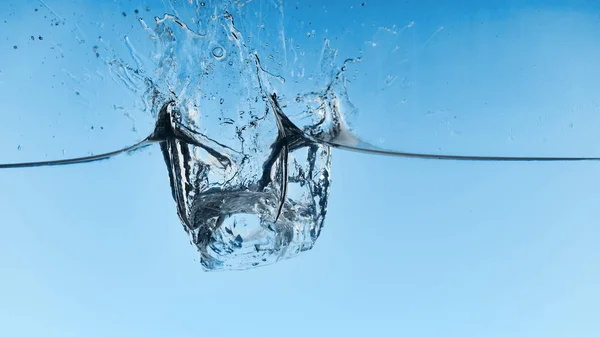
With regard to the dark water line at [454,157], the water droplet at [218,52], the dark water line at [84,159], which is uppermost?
the water droplet at [218,52]

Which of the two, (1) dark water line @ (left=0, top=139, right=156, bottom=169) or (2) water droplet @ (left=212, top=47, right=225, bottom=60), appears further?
(2) water droplet @ (left=212, top=47, right=225, bottom=60)

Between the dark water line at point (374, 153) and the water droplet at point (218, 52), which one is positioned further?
the water droplet at point (218, 52)

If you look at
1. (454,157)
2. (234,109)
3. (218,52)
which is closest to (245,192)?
(234,109)

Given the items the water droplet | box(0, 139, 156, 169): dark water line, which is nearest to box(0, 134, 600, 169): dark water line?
box(0, 139, 156, 169): dark water line

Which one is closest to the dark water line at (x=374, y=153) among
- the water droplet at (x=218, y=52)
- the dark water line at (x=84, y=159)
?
the dark water line at (x=84, y=159)

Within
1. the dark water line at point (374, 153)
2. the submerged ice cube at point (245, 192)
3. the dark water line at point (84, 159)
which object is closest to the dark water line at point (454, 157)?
the dark water line at point (374, 153)

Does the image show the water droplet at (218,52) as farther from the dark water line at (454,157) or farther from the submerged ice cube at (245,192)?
the dark water line at (454,157)

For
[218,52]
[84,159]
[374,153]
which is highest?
[218,52]

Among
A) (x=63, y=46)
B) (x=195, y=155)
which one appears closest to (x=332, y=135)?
(x=195, y=155)

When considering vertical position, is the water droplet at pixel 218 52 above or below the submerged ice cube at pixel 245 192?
above

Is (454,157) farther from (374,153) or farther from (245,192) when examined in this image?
(245,192)

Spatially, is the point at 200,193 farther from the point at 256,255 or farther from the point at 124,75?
the point at 124,75

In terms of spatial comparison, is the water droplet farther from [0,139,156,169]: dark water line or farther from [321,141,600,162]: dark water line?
[321,141,600,162]: dark water line

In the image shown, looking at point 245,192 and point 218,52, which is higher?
point 218,52
